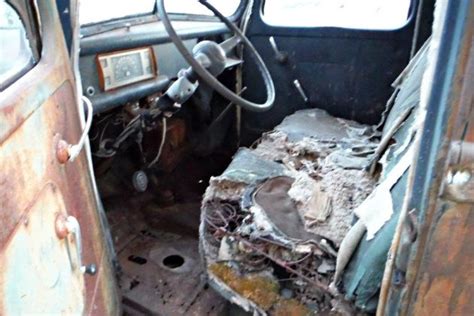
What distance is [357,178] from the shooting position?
1771 mm

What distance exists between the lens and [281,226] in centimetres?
151

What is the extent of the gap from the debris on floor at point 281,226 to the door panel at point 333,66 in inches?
25.6

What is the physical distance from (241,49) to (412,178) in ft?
6.74

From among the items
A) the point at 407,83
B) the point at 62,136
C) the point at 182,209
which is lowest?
the point at 182,209

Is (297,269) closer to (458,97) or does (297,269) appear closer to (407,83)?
(458,97)

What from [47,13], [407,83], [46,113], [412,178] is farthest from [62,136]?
[407,83]

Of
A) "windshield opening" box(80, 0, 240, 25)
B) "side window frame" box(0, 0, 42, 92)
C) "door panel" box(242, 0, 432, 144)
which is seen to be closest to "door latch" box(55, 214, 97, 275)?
"side window frame" box(0, 0, 42, 92)

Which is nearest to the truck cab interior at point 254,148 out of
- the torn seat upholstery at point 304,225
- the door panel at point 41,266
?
the torn seat upholstery at point 304,225

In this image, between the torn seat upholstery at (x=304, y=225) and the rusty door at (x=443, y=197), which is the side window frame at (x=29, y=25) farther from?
the torn seat upholstery at (x=304, y=225)

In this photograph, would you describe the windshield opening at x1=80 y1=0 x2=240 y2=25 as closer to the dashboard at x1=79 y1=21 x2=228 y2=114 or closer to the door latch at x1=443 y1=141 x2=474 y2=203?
the dashboard at x1=79 y1=21 x2=228 y2=114

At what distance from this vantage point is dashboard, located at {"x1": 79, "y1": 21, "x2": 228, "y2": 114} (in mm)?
1741

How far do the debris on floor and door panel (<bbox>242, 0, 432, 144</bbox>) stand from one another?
25.6 inches

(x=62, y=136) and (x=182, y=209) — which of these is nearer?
(x=62, y=136)

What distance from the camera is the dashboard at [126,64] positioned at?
174cm
